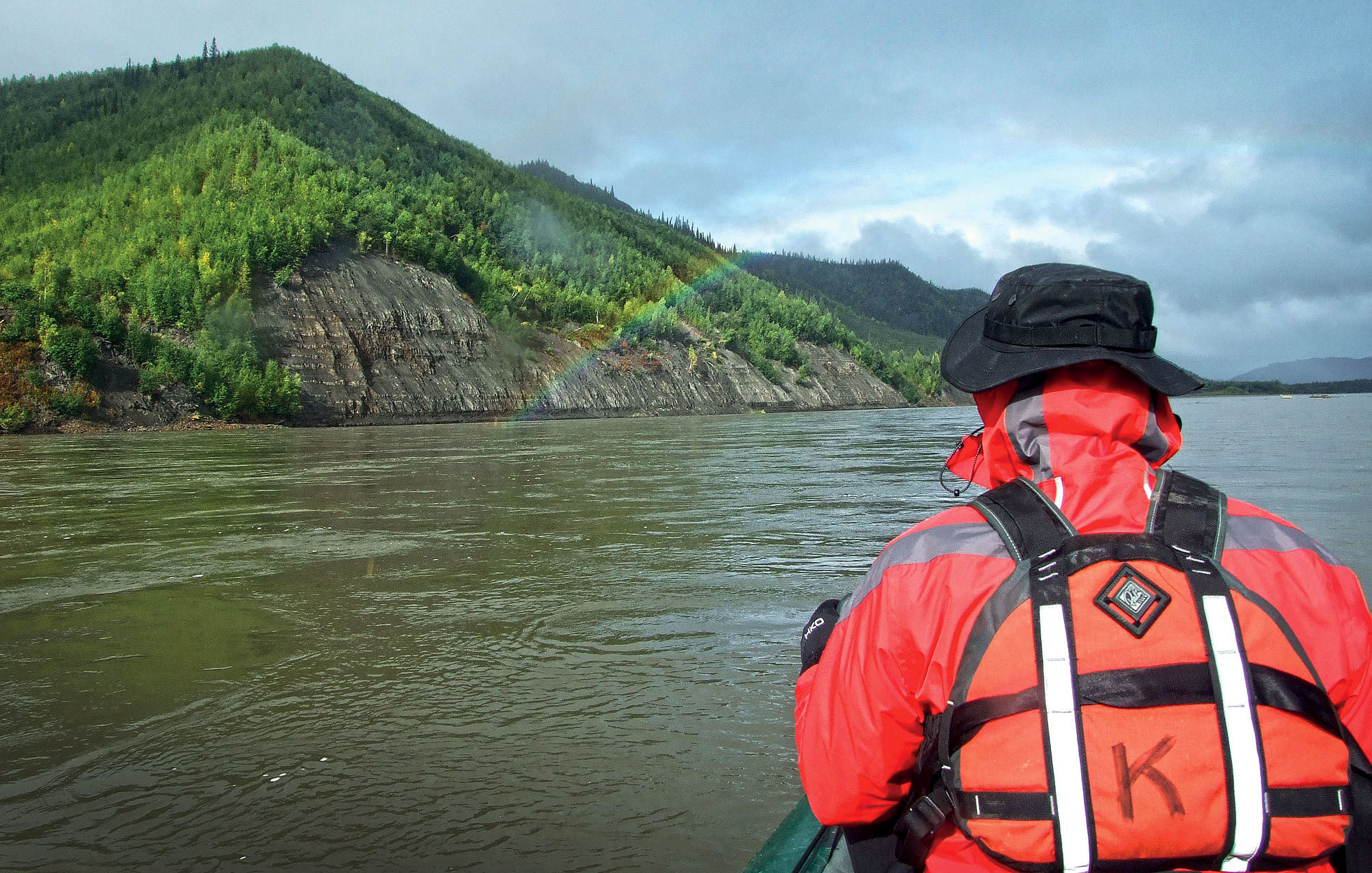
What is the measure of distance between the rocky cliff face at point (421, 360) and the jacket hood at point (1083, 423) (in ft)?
239

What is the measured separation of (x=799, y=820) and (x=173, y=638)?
6490mm

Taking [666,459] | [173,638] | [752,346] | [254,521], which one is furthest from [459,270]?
[173,638]

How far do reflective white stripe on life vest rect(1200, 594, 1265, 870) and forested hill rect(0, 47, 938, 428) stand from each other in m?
64.1

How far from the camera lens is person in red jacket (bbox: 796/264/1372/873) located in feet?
6.48

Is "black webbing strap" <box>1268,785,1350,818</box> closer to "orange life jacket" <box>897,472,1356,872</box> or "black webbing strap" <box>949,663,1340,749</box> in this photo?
"orange life jacket" <box>897,472,1356,872</box>

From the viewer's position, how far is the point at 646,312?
433ft

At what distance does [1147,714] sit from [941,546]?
0.52 meters

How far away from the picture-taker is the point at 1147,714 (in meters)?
1.88

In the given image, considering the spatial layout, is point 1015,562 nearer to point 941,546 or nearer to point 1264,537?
point 941,546

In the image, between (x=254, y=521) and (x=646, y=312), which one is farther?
(x=646, y=312)

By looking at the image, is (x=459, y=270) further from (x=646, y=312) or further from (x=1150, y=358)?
(x=1150, y=358)

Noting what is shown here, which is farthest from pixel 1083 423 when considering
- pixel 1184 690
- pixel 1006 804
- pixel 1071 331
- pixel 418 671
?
pixel 418 671

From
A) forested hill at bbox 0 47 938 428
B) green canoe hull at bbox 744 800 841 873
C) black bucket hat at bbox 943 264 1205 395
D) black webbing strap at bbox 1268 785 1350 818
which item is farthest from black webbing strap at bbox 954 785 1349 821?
forested hill at bbox 0 47 938 428

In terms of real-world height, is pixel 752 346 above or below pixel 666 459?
above
